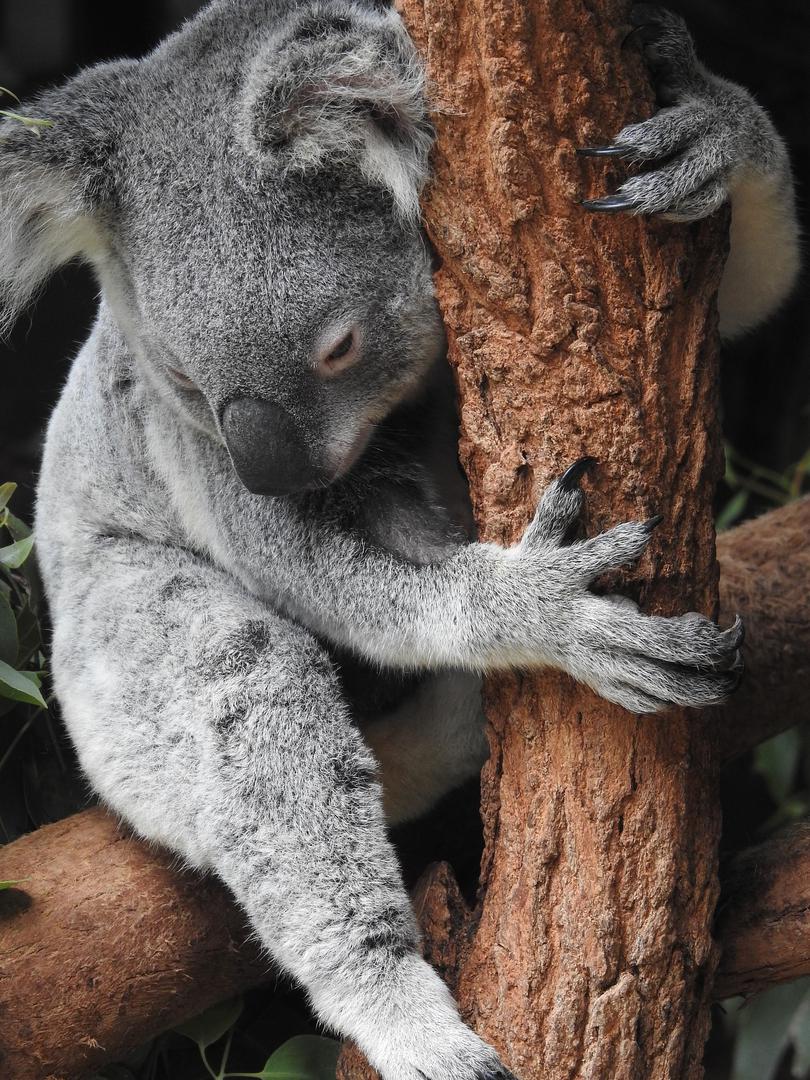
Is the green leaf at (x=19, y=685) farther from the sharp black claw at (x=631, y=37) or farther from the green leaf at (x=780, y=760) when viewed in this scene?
the green leaf at (x=780, y=760)

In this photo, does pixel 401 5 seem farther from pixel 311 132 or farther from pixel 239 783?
pixel 239 783

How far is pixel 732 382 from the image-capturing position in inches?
203

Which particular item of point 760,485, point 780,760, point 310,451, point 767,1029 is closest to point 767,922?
point 767,1029

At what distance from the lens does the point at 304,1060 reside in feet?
7.54

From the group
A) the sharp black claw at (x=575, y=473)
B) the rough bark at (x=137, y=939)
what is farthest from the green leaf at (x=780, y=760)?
the sharp black claw at (x=575, y=473)

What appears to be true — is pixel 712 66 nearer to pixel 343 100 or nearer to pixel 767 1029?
pixel 343 100

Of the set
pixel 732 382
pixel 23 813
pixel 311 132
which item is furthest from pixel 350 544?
pixel 732 382

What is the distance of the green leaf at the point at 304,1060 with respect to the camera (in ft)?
7.48

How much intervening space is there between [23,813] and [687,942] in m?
1.69

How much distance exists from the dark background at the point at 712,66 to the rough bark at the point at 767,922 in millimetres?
3008

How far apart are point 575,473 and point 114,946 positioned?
1293mm

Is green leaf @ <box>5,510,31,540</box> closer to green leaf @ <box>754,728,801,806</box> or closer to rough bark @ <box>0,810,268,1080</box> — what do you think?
rough bark @ <box>0,810,268,1080</box>

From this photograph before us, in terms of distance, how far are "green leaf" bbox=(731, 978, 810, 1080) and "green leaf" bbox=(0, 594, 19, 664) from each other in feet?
6.24

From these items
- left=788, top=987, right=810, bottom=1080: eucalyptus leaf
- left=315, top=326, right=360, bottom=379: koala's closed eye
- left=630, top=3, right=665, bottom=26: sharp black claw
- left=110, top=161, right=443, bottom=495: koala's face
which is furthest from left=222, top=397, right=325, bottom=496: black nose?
left=788, top=987, right=810, bottom=1080: eucalyptus leaf
